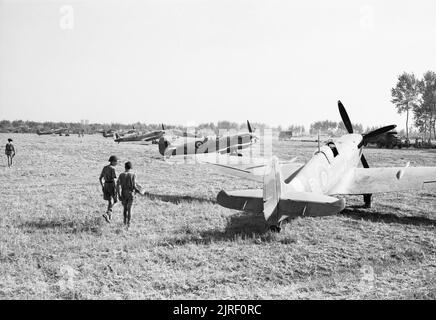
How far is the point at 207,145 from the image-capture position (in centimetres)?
2358

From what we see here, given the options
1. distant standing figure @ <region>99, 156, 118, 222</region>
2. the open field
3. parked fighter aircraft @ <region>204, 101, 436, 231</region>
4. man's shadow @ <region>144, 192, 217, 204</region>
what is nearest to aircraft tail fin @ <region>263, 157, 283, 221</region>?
parked fighter aircraft @ <region>204, 101, 436, 231</region>

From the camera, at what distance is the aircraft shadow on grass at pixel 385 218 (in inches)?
339

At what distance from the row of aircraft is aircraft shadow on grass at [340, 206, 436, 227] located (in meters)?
0.58

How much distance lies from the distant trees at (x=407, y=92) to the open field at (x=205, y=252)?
52020mm

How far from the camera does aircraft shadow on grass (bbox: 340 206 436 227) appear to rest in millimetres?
8617

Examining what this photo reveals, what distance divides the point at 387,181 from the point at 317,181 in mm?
2473

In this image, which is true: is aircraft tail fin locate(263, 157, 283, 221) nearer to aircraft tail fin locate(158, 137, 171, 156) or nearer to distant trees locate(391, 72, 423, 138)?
aircraft tail fin locate(158, 137, 171, 156)

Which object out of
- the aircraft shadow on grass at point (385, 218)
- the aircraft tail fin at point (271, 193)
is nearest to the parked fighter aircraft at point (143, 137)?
the aircraft shadow on grass at point (385, 218)

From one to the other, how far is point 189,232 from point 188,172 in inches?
418

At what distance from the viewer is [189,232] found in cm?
758

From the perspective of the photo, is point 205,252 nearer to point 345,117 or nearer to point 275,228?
point 275,228

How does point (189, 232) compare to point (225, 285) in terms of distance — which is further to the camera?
point (189, 232)
